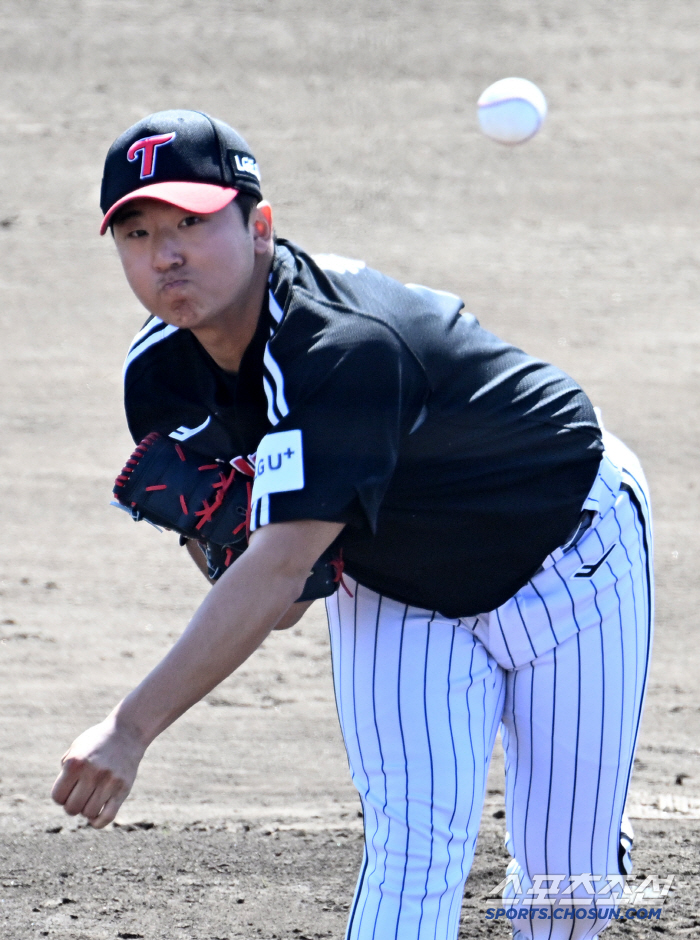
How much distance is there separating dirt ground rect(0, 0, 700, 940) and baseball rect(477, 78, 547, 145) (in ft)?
6.16

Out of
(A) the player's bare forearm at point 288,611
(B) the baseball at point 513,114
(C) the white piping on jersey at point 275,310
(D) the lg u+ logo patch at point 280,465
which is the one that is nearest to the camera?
(D) the lg u+ logo patch at point 280,465

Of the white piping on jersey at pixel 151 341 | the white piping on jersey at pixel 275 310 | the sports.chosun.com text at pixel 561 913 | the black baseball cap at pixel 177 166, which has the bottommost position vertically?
the sports.chosun.com text at pixel 561 913

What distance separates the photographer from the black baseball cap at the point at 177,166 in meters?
1.77

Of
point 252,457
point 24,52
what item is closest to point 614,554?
point 252,457

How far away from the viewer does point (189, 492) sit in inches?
82.1

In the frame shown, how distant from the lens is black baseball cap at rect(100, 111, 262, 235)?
69.6 inches

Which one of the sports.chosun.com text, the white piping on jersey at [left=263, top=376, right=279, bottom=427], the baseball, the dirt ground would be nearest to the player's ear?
the white piping on jersey at [left=263, top=376, right=279, bottom=427]

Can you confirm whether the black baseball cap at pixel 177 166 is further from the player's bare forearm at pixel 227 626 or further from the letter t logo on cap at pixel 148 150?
the player's bare forearm at pixel 227 626

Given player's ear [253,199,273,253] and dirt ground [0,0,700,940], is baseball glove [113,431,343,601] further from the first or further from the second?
Answer: dirt ground [0,0,700,940]

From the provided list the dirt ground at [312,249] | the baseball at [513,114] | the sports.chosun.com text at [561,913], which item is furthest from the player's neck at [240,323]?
the baseball at [513,114]

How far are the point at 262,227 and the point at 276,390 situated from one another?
29cm

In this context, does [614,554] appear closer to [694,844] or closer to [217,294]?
[217,294]

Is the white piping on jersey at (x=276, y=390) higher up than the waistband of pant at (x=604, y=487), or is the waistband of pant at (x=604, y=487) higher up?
the white piping on jersey at (x=276, y=390)

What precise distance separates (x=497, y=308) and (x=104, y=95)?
3.92 metres
